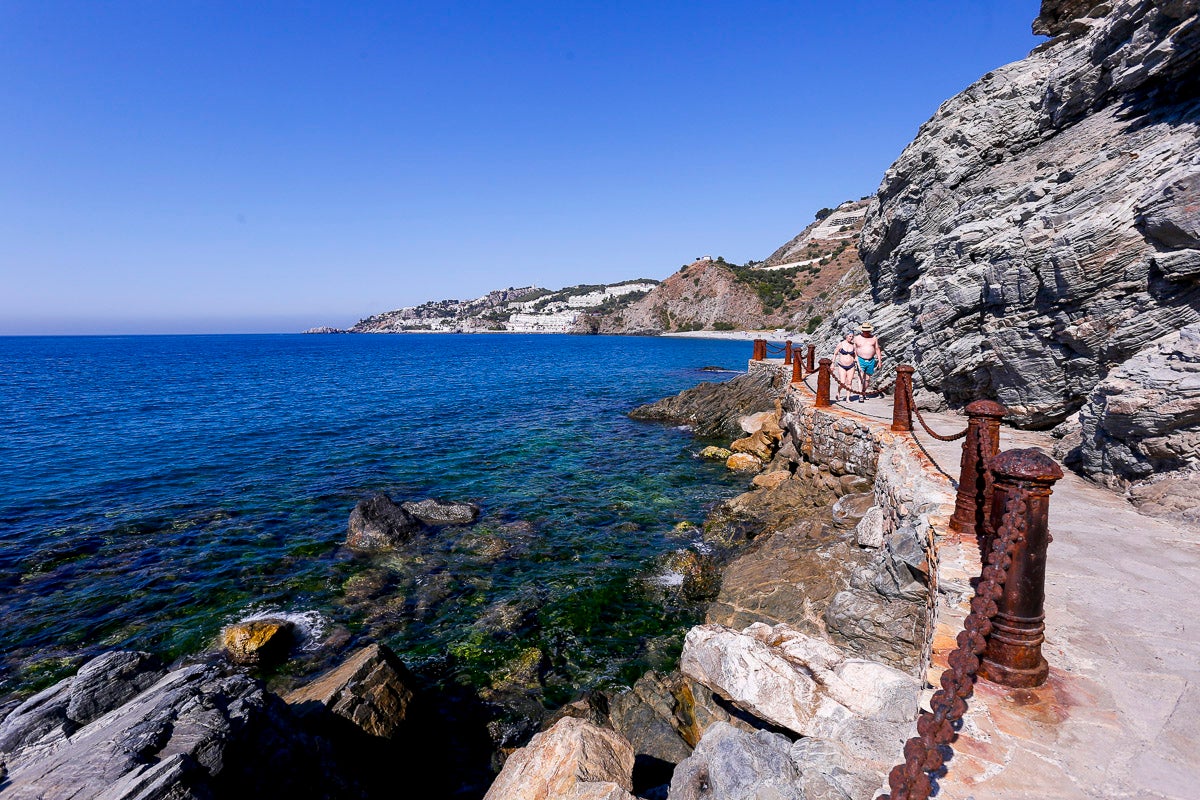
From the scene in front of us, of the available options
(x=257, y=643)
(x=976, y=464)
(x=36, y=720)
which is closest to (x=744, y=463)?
(x=976, y=464)

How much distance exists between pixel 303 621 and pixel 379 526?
3057 millimetres

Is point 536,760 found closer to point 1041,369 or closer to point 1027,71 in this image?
point 1041,369

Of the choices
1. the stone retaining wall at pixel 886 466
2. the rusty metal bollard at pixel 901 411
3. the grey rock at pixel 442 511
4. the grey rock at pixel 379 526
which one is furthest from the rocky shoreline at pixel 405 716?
the grey rock at pixel 442 511

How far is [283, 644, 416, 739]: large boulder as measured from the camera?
19.8ft

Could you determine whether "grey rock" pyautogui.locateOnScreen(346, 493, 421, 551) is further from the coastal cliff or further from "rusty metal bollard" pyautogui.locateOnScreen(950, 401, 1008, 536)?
the coastal cliff

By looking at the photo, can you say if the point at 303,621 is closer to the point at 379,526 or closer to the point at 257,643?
the point at 257,643

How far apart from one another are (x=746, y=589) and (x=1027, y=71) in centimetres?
1401

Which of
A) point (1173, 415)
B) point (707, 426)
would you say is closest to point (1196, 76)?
point (1173, 415)

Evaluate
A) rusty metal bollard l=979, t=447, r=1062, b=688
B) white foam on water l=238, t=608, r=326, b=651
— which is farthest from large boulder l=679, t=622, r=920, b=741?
white foam on water l=238, t=608, r=326, b=651

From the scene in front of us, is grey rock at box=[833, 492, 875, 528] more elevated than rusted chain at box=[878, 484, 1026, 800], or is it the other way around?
Result: rusted chain at box=[878, 484, 1026, 800]

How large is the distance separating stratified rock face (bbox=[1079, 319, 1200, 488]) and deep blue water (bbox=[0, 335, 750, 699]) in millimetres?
6002

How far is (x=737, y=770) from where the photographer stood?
3.86m

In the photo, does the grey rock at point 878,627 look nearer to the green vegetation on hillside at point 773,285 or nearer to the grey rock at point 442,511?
the grey rock at point 442,511

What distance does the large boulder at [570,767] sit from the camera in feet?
14.1
